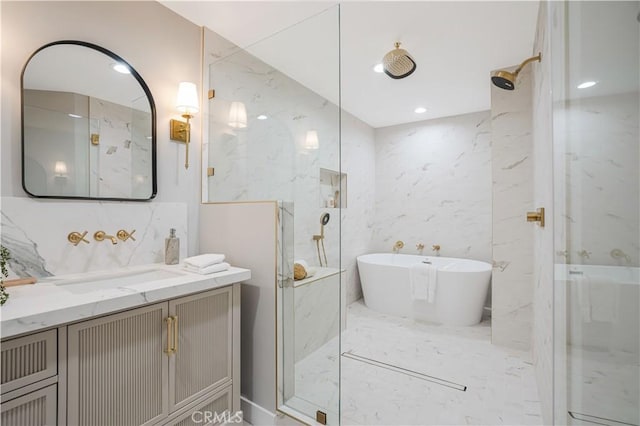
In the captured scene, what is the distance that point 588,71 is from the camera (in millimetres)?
746

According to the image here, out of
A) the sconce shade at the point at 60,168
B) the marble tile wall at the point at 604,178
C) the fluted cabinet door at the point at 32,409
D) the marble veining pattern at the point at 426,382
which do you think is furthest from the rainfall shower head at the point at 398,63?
the fluted cabinet door at the point at 32,409

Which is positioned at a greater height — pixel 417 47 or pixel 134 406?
pixel 417 47

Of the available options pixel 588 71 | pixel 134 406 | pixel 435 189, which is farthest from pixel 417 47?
pixel 134 406

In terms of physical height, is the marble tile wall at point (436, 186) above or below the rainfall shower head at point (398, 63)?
below

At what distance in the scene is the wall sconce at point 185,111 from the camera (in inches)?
78.7

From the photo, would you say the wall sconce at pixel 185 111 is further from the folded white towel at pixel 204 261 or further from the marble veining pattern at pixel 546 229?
the marble veining pattern at pixel 546 229

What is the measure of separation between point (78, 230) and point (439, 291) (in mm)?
3281

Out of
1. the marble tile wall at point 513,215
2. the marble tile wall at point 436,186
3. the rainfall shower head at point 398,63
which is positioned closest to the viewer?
the rainfall shower head at point 398,63

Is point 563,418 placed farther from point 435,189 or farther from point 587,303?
point 435,189

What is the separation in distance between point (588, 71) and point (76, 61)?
86.9 inches

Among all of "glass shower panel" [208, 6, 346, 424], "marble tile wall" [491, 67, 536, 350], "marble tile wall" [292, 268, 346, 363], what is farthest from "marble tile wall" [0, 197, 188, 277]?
"marble tile wall" [491, 67, 536, 350]

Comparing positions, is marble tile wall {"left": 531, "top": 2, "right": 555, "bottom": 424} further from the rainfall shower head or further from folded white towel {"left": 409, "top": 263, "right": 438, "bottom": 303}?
folded white towel {"left": 409, "top": 263, "right": 438, "bottom": 303}

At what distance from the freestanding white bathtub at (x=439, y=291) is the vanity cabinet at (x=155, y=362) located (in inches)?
94.5

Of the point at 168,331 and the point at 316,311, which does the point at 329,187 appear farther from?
the point at 168,331
